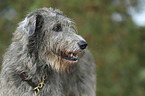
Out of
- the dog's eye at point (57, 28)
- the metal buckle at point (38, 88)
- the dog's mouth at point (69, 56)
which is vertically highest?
the dog's eye at point (57, 28)

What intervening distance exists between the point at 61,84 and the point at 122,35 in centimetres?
424

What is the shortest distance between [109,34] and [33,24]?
433 centimetres

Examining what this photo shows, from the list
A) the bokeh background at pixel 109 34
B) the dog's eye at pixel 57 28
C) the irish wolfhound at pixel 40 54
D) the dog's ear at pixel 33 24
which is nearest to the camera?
the dog's ear at pixel 33 24

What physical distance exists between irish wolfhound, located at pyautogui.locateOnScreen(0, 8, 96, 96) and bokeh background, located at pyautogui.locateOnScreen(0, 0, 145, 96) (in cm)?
252

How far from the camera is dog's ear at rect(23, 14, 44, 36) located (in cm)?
331

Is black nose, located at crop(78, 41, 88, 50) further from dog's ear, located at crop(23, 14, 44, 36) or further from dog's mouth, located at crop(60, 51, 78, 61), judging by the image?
dog's ear, located at crop(23, 14, 44, 36)

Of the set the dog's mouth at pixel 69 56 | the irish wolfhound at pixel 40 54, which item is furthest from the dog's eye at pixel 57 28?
the dog's mouth at pixel 69 56

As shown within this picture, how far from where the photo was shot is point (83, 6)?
6.58m

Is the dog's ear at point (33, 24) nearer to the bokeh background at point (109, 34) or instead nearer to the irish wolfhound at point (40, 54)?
the irish wolfhound at point (40, 54)

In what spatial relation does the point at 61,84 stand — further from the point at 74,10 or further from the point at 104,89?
the point at 104,89

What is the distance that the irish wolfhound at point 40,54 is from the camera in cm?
344

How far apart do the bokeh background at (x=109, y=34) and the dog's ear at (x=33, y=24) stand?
251 cm

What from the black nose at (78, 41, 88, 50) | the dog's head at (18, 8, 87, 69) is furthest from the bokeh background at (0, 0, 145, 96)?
the black nose at (78, 41, 88, 50)

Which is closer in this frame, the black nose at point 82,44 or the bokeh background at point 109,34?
the black nose at point 82,44
